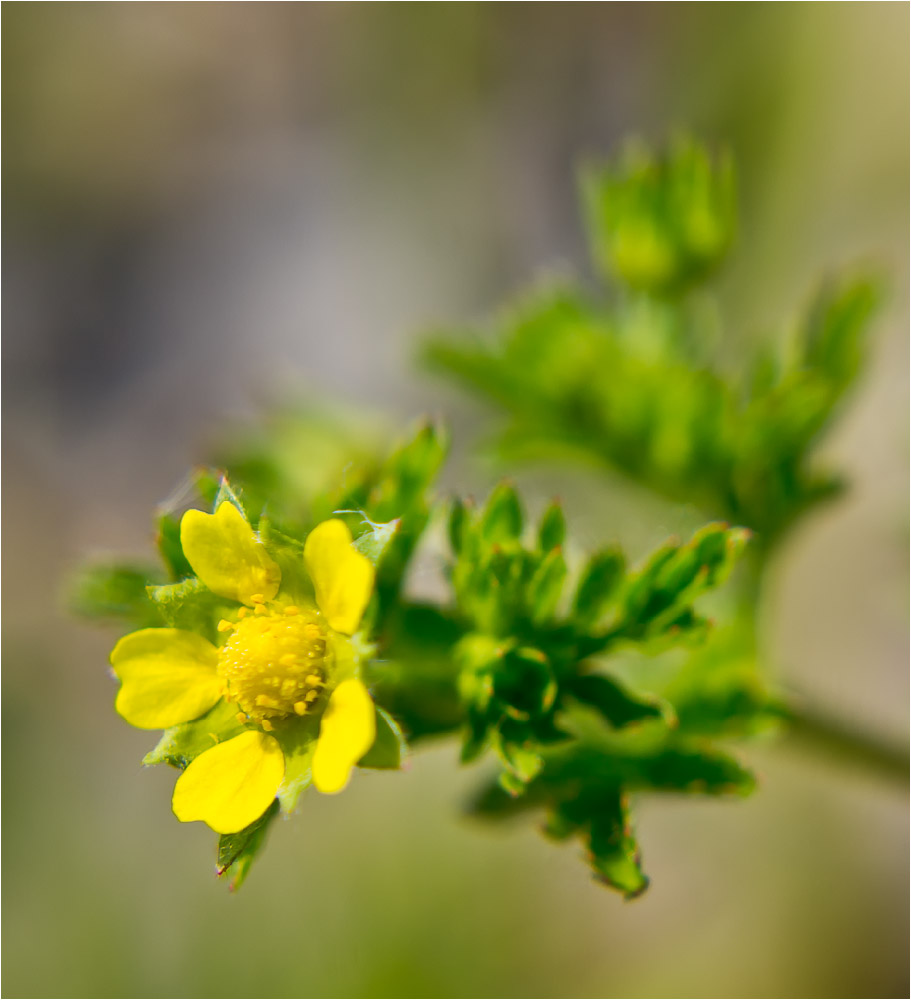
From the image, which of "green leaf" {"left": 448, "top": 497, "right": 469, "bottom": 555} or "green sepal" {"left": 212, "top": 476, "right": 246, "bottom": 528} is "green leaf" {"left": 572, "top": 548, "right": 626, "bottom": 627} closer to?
"green leaf" {"left": 448, "top": 497, "right": 469, "bottom": 555}

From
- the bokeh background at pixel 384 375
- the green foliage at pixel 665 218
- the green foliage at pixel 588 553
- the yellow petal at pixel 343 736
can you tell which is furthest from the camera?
the bokeh background at pixel 384 375

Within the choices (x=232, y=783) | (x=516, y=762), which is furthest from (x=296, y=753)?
(x=516, y=762)

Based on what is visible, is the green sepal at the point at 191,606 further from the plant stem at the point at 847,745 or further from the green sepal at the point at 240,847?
the plant stem at the point at 847,745

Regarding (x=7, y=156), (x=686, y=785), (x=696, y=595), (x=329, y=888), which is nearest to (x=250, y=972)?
(x=329, y=888)

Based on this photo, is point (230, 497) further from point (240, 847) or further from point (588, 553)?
point (588, 553)

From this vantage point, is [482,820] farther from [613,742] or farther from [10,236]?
[10,236]

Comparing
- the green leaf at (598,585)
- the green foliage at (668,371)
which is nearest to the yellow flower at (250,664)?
the green leaf at (598,585)

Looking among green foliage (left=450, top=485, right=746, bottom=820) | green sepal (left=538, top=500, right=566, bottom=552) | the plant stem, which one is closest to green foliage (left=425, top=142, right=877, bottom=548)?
the plant stem
